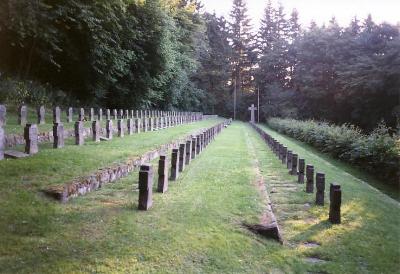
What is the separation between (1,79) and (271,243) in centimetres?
1578

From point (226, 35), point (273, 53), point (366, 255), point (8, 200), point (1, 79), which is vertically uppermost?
point (226, 35)

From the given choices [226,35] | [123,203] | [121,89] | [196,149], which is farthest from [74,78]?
[226,35]

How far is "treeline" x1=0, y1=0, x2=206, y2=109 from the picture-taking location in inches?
742

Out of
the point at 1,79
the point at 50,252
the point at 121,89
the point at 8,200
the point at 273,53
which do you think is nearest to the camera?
the point at 50,252

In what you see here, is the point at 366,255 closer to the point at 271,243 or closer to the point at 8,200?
the point at 271,243

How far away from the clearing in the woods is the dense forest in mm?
11533

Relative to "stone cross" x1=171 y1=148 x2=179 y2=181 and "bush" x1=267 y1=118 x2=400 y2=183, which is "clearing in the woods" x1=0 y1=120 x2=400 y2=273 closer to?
"stone cross" x1=171 y1=148 x2=179 y2=181

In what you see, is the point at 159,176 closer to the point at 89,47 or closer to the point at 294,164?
the point at 294,164

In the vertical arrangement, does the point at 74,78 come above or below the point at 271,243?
above

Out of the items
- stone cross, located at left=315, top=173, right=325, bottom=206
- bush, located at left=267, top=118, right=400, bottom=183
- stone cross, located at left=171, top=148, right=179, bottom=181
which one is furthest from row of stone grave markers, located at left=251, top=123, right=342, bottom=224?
bush, located at left=267, top=118, right=400, bottom=183

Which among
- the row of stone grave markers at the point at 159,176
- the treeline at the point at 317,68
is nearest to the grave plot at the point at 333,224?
the row of stone grave markers at the point at 159,176

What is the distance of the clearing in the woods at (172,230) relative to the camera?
4766mm

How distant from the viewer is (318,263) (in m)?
5.99

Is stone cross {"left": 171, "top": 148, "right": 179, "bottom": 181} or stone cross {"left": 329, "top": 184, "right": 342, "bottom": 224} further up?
stone cross {"left": 171, "top": 148, "right": 179, "bottom": 181}
